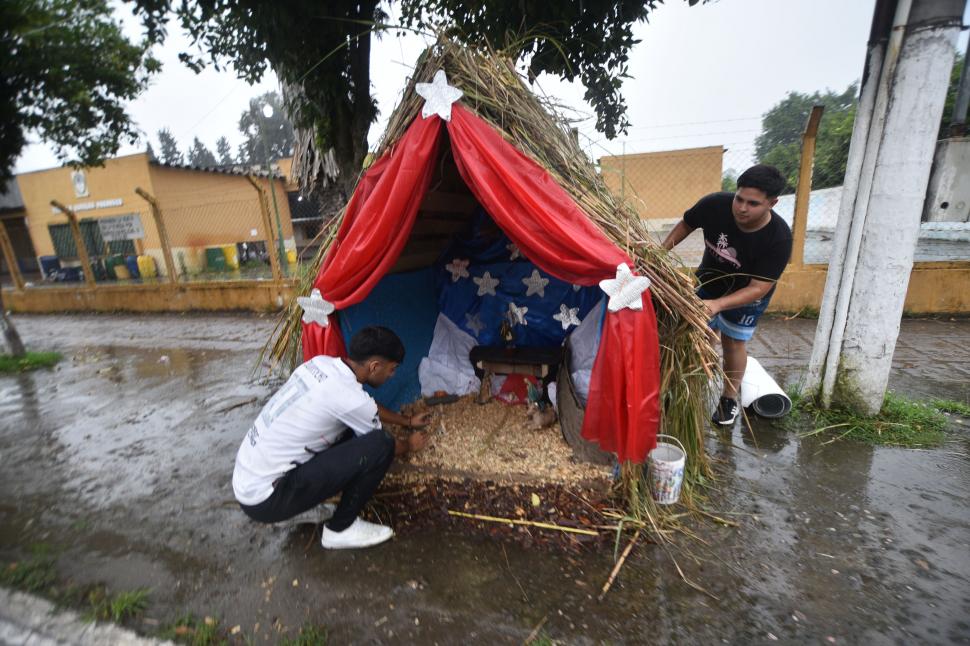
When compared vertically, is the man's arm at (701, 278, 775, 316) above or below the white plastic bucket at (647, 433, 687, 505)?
above

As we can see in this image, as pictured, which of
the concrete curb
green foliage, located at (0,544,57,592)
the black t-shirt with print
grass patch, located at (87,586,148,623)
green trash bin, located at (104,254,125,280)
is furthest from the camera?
green trash bin, located at (104,254,125,280)

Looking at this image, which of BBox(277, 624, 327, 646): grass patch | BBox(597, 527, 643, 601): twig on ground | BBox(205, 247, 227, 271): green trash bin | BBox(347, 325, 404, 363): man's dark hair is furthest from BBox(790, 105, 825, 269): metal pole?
BBox(205, 247, 227, 271): green trash bin

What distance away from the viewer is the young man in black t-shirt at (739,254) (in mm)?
2795

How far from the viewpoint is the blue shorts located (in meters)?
3.27

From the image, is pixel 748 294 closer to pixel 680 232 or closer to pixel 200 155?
pixel 680 232

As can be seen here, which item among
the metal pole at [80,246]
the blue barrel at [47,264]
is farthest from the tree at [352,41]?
the blue barrel at [47,264]

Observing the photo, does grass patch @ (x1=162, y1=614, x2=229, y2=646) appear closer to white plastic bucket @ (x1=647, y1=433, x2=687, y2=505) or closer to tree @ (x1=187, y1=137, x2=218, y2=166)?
white plastic bucket @ (x1=647, y1=433, x2=687, y2=505)

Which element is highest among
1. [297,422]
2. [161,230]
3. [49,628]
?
[161,230]

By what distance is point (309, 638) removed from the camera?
73.9 inches

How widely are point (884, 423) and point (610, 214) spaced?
272 centimetres

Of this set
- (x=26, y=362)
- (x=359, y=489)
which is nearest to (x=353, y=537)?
(x=359, y=489)

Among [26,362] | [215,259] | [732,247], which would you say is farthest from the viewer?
[215,259]

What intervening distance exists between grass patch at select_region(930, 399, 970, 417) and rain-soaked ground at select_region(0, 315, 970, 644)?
0.58 feet

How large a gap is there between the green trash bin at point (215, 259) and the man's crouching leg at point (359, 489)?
43.8 feet
